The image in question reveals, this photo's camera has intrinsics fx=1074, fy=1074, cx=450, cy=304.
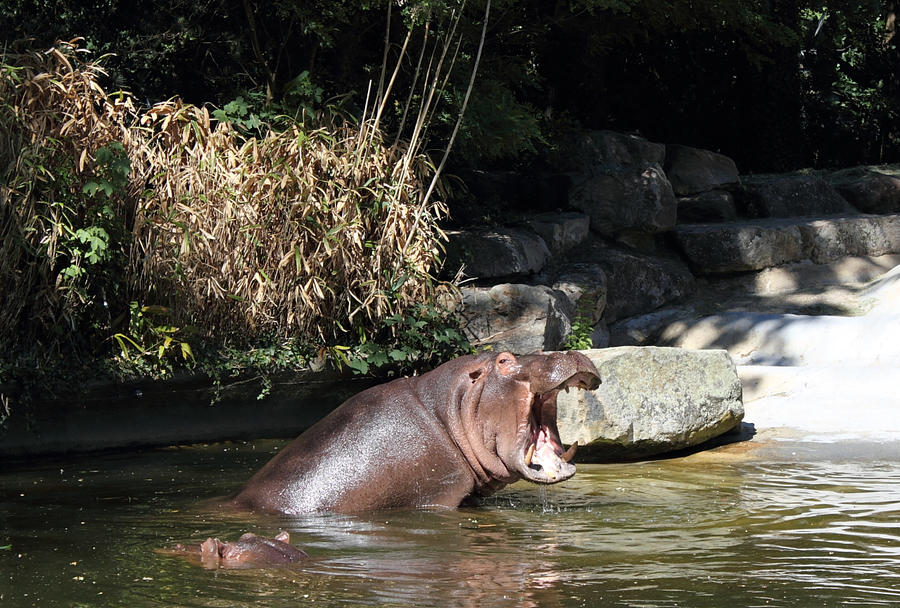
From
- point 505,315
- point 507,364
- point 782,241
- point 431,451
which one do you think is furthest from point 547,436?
point 782,241

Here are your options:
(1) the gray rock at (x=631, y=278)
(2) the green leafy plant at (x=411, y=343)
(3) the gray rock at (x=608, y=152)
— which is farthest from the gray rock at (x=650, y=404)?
(3) the gray rock at (x=608, y=152)

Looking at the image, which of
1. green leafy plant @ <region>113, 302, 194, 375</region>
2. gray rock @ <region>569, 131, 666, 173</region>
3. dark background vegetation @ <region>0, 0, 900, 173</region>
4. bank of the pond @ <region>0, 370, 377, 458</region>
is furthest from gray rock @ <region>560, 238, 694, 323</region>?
green leafy plant @ <region>113, 302, 194, 375</region>

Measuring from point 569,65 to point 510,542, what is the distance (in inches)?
463

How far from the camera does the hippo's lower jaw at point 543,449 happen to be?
16.5 feet

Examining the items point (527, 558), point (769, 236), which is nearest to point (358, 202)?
point (527, 558)

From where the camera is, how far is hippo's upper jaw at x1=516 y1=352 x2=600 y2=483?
4.87 meters

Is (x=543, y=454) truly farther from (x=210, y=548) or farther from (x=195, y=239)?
(x=195, y=239)

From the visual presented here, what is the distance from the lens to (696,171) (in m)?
14.9

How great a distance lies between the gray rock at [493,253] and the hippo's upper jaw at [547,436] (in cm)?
507

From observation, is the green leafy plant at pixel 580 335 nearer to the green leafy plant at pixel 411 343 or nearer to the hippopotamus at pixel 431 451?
the green leafy plant at pixel 411 343

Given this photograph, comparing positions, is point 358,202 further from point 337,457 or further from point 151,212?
point 337,457

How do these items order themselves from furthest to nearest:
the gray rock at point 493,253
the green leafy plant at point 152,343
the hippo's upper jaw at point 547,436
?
the gray rock at point 493,253, the green leafy plant at point 152,343, the hippo's upper jaw at point 547,436

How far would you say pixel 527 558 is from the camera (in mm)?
4430

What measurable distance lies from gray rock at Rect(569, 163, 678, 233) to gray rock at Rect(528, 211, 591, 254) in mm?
250
